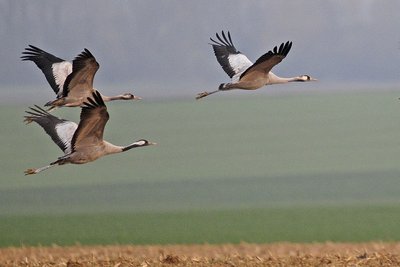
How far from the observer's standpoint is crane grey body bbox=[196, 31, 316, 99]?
12.1 meters

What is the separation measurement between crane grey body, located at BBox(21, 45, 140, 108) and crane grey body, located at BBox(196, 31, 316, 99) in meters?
1.17

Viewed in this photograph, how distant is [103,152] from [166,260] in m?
1.22

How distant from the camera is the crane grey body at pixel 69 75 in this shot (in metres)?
12.1

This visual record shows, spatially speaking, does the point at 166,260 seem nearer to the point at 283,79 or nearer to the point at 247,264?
the point at 247,264

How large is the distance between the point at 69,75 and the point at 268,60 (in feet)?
6.60

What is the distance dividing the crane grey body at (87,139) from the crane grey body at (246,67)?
1.34 meters

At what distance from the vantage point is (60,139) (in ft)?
41.4

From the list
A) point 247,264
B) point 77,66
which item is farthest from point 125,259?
point 77,66

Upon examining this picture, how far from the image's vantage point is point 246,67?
13.7 metres

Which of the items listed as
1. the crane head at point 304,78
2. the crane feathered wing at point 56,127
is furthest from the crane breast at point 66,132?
the crane head at point 304,78

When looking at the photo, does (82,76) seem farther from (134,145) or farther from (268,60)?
(268,60)

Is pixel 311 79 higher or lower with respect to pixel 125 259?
higher

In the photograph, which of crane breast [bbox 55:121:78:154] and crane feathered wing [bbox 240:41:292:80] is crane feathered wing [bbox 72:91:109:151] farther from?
crane feathered wing [bbox 240:41:292:80]

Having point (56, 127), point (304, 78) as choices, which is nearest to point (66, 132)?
point (56, 127)
